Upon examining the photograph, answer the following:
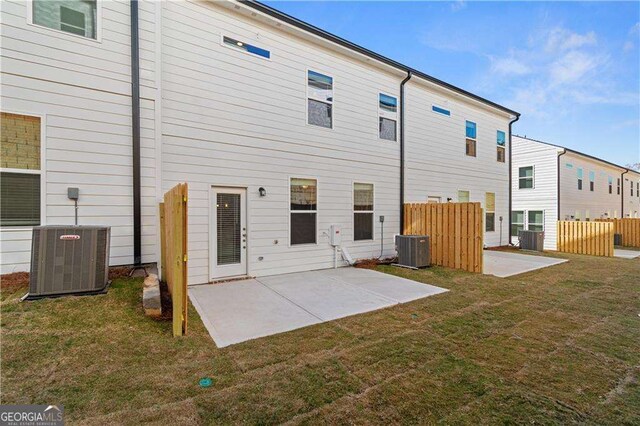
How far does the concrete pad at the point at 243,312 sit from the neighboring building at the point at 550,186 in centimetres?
1524

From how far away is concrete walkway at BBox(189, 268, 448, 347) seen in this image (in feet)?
12.2

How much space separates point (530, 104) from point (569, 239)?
22.5ft

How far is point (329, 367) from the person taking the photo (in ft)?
8.91

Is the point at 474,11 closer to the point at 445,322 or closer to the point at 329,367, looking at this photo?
the point at 445,322

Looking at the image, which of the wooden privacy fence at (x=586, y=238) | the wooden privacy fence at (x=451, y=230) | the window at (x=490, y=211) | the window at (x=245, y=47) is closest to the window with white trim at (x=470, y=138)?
the window at (x=490, y=211)

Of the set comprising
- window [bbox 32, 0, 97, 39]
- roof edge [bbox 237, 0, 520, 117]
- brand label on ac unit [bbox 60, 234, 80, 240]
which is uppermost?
roof edge [bbox 237, 0, 520, 117]

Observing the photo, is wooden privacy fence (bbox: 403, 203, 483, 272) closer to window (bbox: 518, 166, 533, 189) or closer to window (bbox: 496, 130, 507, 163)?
window (bbox: 496, 130, 507, 163)

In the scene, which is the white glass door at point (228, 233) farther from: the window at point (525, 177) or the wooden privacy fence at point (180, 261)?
the window at point (525, 177)

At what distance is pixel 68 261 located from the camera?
12.3 ft

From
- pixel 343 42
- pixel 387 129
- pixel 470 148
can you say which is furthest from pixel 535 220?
pixel 343 42

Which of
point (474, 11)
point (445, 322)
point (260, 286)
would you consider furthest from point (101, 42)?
point (474, 11)

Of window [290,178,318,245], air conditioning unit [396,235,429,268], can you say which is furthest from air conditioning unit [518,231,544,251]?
window [290,178,318,245]

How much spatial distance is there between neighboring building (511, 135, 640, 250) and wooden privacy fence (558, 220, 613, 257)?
9.65 feet

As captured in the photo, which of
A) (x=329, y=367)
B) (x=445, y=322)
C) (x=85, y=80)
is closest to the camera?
(x=329, y=367)
